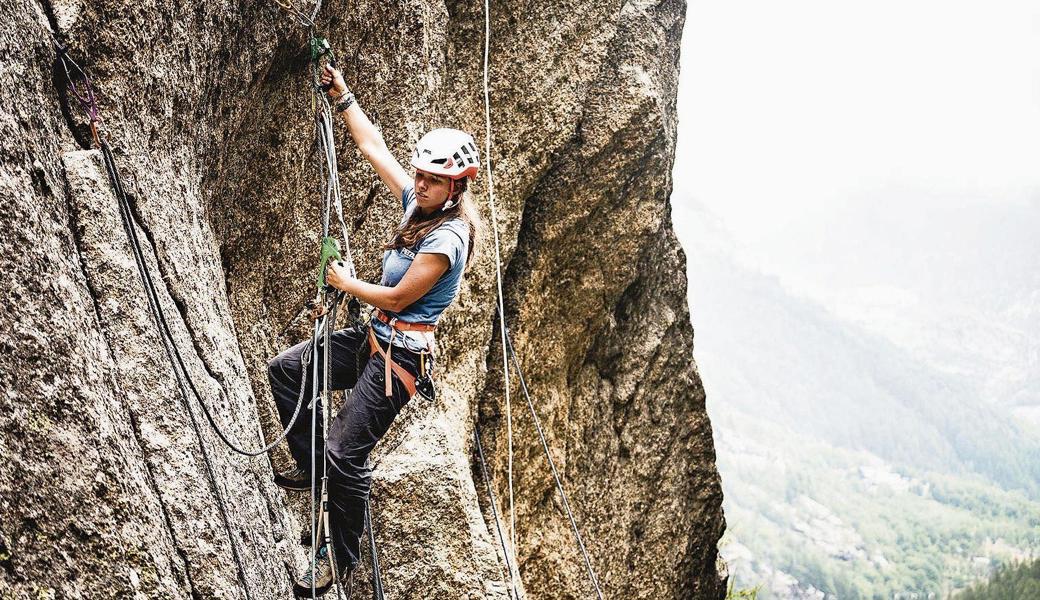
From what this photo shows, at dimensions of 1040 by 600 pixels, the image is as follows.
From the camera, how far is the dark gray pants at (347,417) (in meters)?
5.02

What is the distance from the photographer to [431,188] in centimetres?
479

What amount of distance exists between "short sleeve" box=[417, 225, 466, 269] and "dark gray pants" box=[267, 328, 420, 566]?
28.5 inches

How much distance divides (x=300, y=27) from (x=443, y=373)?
3204 millimetres

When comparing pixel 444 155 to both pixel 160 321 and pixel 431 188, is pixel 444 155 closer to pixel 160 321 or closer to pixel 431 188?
pixel 431 188

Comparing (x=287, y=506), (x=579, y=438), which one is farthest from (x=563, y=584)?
(x=287, y=506)

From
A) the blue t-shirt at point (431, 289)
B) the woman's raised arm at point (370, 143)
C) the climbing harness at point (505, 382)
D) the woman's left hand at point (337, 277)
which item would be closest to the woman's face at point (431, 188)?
the blue t-shirt at point (431, 289)

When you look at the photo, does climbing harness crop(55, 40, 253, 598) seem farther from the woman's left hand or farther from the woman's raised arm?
the woman's raised arm

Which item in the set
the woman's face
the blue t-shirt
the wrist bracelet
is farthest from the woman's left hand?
the wrist bracelet

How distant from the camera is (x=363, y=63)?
6.72 meters

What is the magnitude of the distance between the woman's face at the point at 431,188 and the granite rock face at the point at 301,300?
1414 millimetres

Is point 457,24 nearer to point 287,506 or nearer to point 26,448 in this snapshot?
point 287,506

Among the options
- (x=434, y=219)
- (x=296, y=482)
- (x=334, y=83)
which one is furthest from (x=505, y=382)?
(x=434, y=219)

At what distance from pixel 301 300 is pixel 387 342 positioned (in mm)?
1700

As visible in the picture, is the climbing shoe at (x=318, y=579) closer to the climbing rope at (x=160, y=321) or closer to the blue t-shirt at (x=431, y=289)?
the climbing rope at (x=160, y=321)
